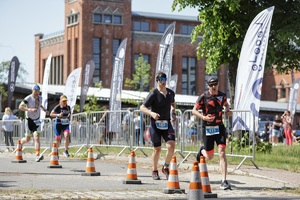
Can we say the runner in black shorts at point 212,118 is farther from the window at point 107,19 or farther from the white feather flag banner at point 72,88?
the window at point 107,19

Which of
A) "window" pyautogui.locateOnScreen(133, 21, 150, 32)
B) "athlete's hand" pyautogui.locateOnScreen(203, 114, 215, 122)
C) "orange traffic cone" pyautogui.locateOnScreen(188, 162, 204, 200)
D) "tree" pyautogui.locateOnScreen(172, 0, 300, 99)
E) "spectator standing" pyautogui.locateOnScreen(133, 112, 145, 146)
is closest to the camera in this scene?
"orange traffic cone" pyautogui.locateOnScreen(188, 162, 204, 200)

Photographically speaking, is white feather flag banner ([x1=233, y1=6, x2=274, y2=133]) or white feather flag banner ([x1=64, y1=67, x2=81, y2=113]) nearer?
white feather flag banner ([x1=233, y1=6, x2=274, y2=133])

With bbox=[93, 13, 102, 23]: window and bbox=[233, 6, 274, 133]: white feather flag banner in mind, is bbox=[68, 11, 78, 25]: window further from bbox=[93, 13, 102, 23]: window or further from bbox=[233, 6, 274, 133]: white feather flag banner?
bbox=[233, 6, 274, 133]: white feather flag banner

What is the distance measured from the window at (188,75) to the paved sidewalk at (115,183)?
236 feet

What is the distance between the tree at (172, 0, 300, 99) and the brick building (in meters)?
58.0

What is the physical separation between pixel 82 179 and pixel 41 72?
82173mm

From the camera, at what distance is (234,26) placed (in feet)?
75.4

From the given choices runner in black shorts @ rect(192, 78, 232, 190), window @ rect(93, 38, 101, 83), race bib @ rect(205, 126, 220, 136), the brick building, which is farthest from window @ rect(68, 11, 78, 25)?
race bib @ rect(205, 126, 220, 136)

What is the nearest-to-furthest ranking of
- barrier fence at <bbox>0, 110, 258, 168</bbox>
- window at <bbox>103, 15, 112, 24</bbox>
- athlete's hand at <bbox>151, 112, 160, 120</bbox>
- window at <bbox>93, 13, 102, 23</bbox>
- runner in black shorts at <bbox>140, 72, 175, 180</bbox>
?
athlete's hand at <bbox>151, 112, 160, 120</bbox>, runner in black shorts at <bbox>140, 72, 175, 180</bbox>, barrier fence at <bbox>0, 110, 258, 168</bbox>, window at <bbox>93, 13, 102, 23</bbox>, window at <bbox>103, 15, 112, 24</bbox>

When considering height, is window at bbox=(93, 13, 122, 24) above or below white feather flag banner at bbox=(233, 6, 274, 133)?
above

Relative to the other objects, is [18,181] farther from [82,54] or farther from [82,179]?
[82,54]

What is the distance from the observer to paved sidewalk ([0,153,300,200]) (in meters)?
11.4

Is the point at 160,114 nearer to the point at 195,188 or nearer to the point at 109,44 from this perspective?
the point at 195,188

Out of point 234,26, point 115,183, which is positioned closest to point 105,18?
point 234,26
